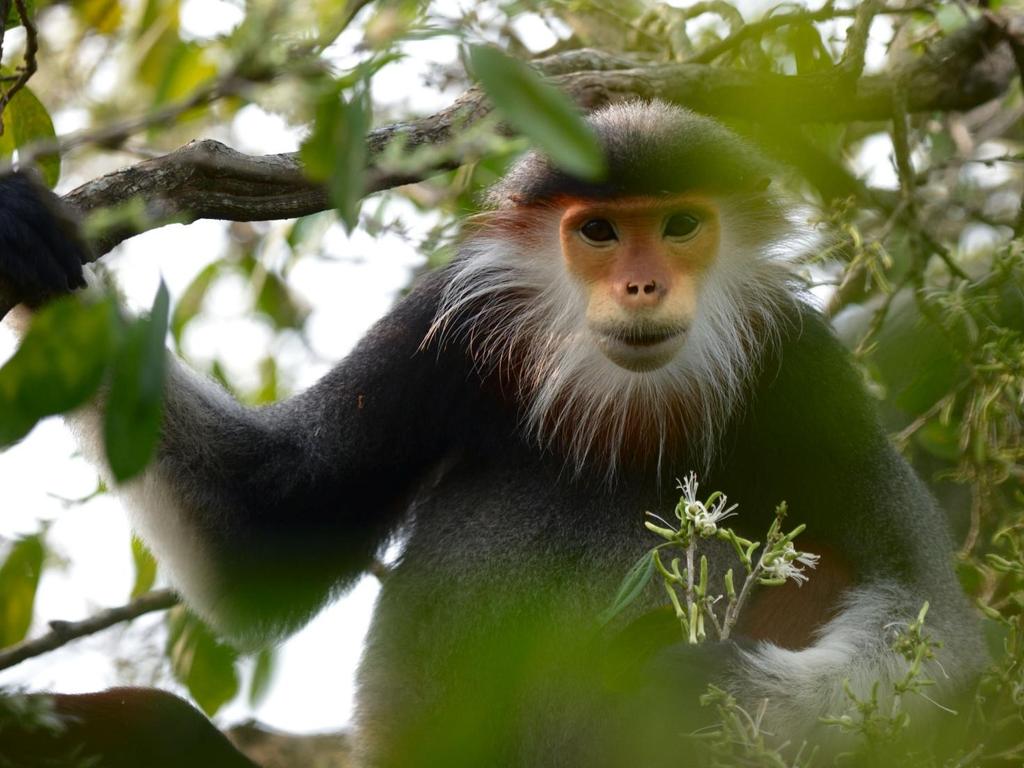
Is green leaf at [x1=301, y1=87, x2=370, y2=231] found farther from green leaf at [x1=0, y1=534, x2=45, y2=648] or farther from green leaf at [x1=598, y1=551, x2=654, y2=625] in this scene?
green leaf at [x1=0, y1=534, x2=45, y2=648]

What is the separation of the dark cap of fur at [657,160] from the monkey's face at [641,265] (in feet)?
0.17

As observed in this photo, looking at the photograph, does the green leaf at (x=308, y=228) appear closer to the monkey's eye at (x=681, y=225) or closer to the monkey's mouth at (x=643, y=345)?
the monkey's eye at (x=681, y=225)

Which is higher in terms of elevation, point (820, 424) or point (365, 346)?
point (365, 346)

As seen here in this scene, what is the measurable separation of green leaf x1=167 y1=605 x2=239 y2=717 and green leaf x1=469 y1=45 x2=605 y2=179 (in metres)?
3.59

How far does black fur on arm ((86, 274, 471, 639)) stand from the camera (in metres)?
4.46

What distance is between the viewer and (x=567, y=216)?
436 centimetres

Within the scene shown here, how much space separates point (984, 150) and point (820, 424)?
3826mm

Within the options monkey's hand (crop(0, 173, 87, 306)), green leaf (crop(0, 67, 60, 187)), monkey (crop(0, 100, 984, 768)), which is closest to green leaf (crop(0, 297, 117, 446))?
monkey's hand (crop(0, 173, 87, 306))

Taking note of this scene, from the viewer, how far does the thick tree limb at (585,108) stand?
326 cm

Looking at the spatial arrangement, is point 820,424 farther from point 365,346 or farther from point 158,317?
point 158,317

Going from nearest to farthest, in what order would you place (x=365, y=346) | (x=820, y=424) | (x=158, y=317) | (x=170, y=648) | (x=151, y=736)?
(x=158, y=317) → (x=151, y=736) → (x=820, y=424) → (x=365, y=346) → (x=170, y=648)

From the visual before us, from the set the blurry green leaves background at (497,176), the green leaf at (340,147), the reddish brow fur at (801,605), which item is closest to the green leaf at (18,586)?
the blurry green leaves background at (497,176)

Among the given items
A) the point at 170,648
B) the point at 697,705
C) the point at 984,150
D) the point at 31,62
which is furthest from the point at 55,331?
the point at 984,150

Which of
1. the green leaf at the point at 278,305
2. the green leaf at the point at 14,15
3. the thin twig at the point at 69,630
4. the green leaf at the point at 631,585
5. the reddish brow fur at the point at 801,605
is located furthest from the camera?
the green leaf at the point at 278,305
